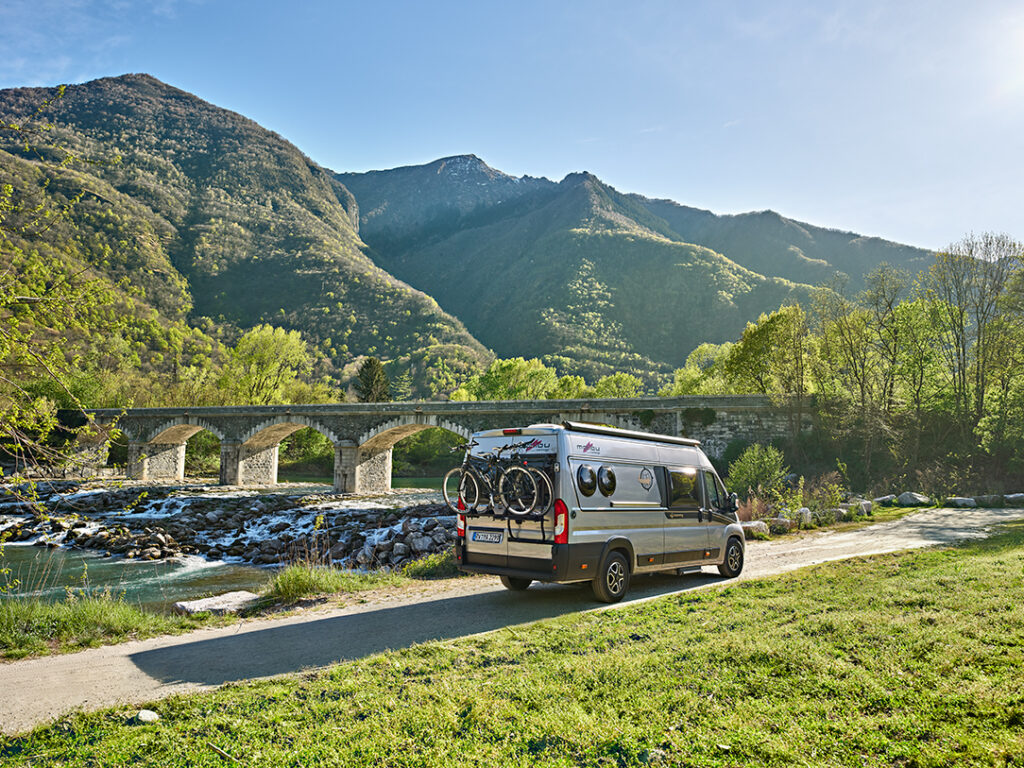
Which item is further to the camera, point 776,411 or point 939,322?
point 776,411

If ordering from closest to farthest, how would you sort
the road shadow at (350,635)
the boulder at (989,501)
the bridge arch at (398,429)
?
the road shadow at (350,635)
the boulder at (989,501)
the bridge arch at (398,429)

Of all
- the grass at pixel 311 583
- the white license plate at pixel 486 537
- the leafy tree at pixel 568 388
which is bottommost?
the grass at pixel 311 583

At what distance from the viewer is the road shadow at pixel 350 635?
539 cm

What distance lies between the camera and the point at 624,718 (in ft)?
11.6

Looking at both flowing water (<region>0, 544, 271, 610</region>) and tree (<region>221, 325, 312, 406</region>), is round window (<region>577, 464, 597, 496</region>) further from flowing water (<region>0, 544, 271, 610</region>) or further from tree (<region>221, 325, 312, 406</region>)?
tree (<region>221, 325, 312, 406</region>)

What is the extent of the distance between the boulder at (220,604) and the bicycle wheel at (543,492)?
14.6ft

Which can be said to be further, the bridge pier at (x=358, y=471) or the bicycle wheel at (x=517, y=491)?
the bridge pier at (x=358, y=471)

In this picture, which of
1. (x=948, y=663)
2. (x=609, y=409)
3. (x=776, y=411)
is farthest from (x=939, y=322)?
(x=948, y=663)

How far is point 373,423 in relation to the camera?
41062 millimetres

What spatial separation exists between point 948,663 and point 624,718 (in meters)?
2.18

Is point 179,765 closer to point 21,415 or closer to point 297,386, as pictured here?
point 21,415

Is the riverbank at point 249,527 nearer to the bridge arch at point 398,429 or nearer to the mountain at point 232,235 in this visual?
the bridge arch at point 398,429

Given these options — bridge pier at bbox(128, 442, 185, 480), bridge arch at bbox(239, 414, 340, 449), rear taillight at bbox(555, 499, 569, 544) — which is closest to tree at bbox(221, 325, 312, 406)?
bridge pier at bbox(128, 442, 185, 480)

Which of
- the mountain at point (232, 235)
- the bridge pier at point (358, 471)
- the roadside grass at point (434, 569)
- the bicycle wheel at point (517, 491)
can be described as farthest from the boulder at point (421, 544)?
the mountain at point (232, 235)
